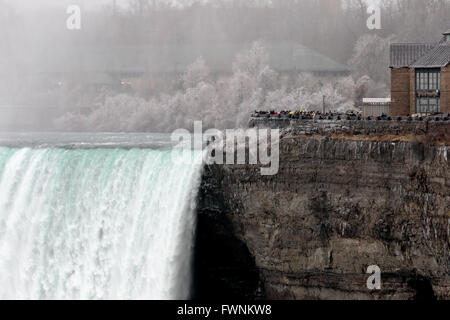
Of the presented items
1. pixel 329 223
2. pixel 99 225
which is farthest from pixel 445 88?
pixel 99 225

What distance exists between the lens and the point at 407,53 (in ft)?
252

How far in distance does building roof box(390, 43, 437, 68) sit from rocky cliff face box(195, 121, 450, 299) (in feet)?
35.8

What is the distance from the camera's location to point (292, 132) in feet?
229

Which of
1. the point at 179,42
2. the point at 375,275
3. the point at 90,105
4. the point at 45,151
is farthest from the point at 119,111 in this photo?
the point at 375,275

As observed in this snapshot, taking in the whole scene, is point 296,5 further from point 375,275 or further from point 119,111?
point 375,275

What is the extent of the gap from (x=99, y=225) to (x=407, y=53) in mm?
22867

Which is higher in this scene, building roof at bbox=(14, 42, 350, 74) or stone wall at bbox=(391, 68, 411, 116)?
building roof at bbox=(14, 42, 350, 74)

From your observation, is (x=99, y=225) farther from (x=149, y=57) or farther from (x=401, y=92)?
(x=149, y=57)

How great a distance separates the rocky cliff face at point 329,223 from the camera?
62312mm

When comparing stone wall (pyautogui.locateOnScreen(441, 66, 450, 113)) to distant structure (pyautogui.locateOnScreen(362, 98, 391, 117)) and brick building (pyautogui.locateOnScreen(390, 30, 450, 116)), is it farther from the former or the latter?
distant structure (pyautogui.locateOnScreen(362, 98, 391, 117))

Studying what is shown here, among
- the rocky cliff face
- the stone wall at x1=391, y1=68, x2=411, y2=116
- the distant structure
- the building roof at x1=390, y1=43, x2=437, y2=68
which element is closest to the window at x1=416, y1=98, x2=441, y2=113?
the stone wall at x1=391, y1=68, x2=411, y2=116

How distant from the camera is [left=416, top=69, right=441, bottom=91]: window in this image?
7394 cm

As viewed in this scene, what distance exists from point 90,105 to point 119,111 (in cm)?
764

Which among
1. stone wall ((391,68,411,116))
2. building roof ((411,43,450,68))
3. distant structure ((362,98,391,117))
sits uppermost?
building roof ((411,43,450,68))
